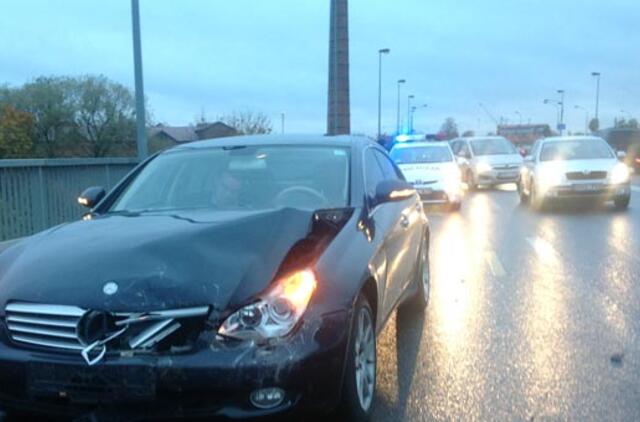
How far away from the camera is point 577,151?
1586cm

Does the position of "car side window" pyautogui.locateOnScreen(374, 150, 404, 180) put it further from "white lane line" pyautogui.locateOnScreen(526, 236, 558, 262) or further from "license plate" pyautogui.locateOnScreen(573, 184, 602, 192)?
"license plate" pyautogui.locateOnScreen(573, 184, 602, 192)

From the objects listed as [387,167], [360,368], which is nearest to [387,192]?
[387,167]

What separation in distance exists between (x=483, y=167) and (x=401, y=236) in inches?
743

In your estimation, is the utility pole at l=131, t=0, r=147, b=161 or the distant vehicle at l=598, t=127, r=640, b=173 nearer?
the utility pole at l=131, t=0, r=147, b=161

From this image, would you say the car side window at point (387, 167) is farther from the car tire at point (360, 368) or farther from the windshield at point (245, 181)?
the car tire at point (360, 368)

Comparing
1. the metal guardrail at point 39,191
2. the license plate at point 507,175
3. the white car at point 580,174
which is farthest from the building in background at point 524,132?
the metal guardrail at point 39,191

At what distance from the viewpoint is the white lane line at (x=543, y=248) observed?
30.2ft

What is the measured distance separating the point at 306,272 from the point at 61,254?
1.27 meters

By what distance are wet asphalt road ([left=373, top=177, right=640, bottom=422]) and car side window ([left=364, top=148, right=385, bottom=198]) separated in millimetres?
1220

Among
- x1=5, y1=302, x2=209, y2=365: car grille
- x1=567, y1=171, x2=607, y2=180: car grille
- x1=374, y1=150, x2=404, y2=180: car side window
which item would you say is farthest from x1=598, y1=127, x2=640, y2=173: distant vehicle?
x1=5, y1=302, x2=209, y2=365: car grille

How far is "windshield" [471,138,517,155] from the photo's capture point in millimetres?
24014

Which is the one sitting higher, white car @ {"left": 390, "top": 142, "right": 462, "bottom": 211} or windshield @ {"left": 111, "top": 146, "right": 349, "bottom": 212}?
windshield @ {"left": 111, "top": 146, "right": 349, "bottom": 212}

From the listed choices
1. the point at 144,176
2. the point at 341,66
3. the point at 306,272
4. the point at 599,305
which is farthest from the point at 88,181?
the point at 341,66

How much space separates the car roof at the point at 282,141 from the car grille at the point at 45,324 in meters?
2.26
